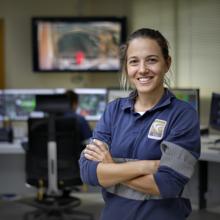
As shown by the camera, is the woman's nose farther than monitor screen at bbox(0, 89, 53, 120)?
No

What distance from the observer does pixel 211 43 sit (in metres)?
4.56

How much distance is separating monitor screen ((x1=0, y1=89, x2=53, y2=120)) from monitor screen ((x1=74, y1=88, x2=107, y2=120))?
0.53m

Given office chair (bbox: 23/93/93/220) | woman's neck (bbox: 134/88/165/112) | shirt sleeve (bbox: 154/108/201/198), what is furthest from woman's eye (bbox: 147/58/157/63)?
office chair (bbox: 23/93/93/220)

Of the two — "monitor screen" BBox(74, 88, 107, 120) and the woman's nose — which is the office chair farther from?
the woman's nose

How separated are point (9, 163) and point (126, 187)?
369cm

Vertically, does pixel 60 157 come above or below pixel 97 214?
above

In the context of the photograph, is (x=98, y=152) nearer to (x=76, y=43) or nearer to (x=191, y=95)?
(x=191, y=95)

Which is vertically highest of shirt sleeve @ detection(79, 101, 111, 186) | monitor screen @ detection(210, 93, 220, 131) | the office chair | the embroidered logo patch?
the embroidered logo patch

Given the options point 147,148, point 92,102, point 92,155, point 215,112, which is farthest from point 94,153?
point 92,102

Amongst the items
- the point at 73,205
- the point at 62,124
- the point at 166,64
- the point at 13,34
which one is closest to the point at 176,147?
the point at 166,64

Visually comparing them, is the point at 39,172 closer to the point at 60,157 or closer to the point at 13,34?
the point at 60,157

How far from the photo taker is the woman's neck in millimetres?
1578

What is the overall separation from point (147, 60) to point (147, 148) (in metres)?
0.30

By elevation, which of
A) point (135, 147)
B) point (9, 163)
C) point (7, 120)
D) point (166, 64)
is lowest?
point (9, 163)
